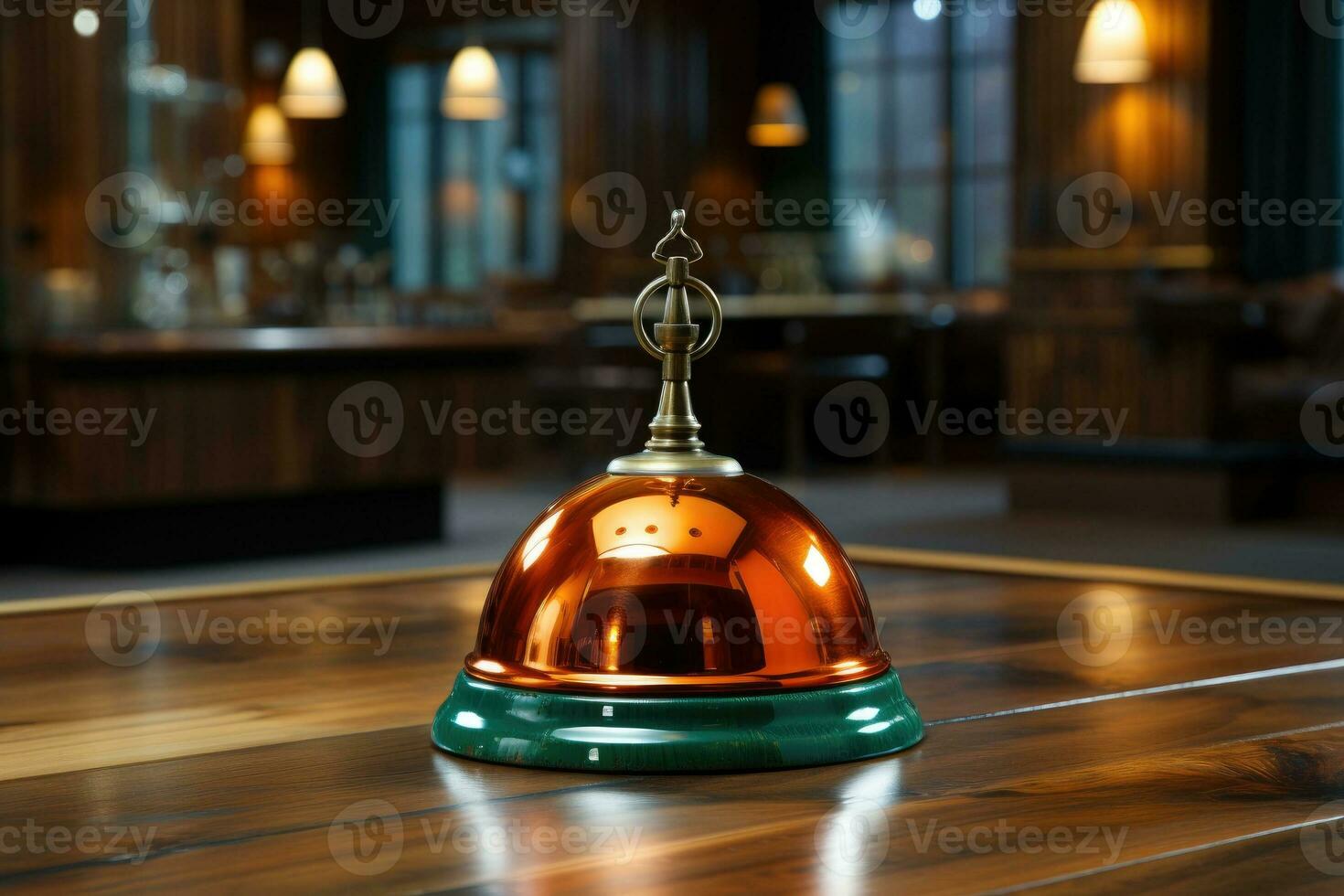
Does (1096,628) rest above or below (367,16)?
below

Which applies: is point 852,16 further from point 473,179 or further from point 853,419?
point 473,179

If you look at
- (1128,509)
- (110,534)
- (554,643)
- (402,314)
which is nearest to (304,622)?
(554,643)

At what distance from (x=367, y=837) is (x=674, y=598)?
0.19 m

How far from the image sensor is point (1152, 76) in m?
7.73

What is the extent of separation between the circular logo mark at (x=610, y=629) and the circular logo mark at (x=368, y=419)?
5.91 m

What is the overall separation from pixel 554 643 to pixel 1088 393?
7.39 meters

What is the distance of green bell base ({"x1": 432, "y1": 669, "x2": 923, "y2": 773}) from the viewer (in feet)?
2.83

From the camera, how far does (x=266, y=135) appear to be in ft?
45.3

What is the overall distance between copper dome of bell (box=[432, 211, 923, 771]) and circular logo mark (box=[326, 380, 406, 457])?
585cm

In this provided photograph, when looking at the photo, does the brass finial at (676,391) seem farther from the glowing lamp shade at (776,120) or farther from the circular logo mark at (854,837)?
the glowing lamp shade at (776,120)

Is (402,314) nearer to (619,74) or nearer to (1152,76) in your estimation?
(619,74)
